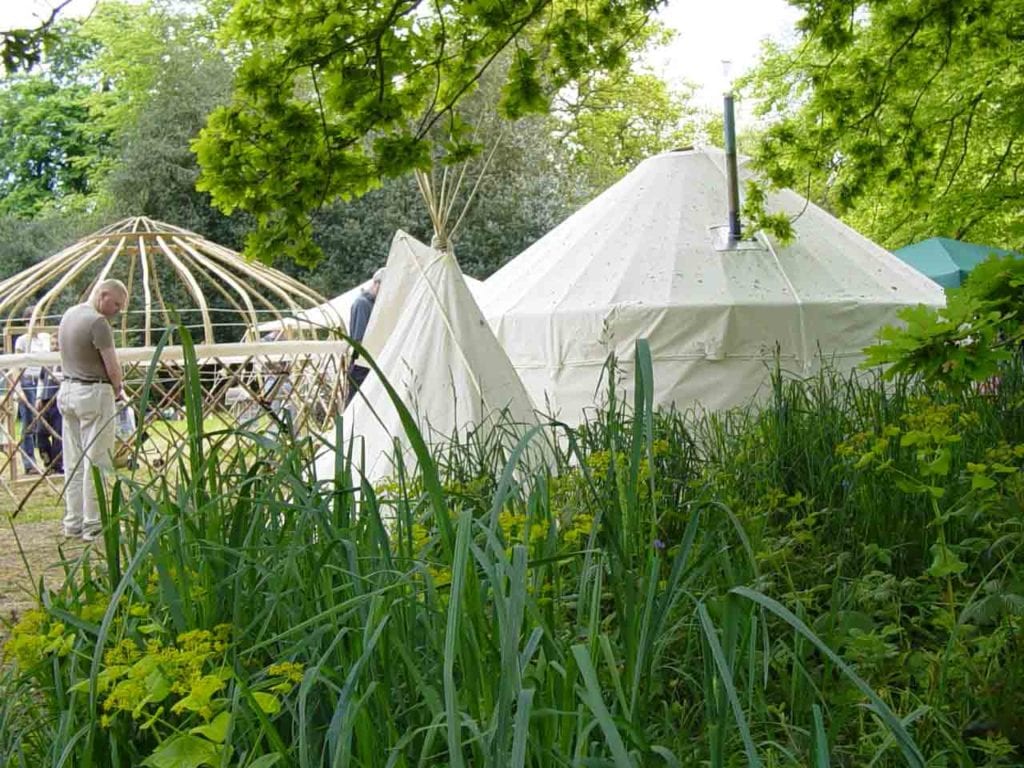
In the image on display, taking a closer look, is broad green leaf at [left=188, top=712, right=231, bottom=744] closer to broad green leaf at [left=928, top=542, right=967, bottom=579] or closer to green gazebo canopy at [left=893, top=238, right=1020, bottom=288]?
broad green leaf at [left=928, top=542, right=967, bottom=579]

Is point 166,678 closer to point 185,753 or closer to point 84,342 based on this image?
point 185,753

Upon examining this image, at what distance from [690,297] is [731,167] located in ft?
2.98

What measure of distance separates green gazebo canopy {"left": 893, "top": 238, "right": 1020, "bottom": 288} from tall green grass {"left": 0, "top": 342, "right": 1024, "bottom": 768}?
11009 mm

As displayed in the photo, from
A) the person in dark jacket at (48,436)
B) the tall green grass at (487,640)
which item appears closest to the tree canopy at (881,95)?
the tall green grass at (487,640)

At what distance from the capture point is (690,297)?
8.55m

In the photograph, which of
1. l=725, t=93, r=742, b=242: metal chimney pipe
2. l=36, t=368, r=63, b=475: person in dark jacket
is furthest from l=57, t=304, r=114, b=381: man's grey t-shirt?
l=725, t=93, r=742, b=242: metal chimney pipe

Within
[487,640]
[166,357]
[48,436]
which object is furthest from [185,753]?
[48,436]

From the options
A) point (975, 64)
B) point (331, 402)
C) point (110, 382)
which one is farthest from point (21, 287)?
point (975, 64)

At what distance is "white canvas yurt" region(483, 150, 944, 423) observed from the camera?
8.53m

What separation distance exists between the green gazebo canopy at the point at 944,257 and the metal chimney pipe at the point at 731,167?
495cm

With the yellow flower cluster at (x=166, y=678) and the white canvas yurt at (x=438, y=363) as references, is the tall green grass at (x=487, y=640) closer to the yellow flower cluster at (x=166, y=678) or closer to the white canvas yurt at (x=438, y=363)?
the yellow flower cluster at (x=166, y=678)

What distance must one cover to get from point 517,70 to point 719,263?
4.50 meters

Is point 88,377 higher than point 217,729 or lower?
higher

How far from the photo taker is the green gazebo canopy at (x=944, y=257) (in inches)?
522
